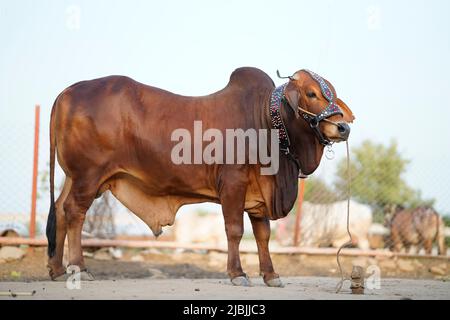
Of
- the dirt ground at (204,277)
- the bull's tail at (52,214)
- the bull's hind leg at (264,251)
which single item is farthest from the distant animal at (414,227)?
the bull's tail at (52,214)

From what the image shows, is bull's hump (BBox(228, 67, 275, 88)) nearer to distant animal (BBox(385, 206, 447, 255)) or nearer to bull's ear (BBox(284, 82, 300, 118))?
bull's ear (BBox(284, 82, 300, 118))

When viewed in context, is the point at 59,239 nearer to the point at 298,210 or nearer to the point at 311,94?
the point at 311,94

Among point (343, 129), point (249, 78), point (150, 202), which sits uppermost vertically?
point (249, 78)

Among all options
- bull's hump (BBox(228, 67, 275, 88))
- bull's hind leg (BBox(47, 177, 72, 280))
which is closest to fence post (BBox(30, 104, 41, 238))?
bull's hind leg (BBox(47, 177, 72, 280))

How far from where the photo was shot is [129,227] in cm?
1173

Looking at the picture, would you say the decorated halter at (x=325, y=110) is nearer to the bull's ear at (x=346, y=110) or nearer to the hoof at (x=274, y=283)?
the bull's ear at (x=346, y=110)

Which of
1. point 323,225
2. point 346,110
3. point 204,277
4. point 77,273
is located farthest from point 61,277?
point 323,225

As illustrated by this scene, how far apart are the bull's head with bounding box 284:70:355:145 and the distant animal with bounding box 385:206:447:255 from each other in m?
7.34

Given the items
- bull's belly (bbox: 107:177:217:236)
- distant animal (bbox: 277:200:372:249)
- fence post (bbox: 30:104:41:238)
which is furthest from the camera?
distant animal (bbox: 277:200:372:249)

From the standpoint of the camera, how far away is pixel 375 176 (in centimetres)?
1417

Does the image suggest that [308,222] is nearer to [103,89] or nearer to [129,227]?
[129,227]

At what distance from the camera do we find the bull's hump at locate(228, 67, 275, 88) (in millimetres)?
7439

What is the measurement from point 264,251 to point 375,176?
7390 millimetres
